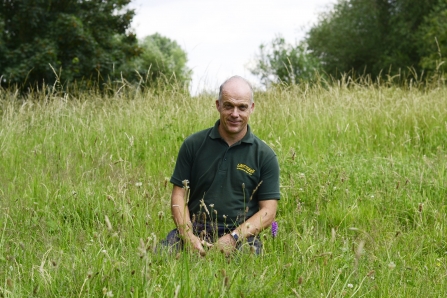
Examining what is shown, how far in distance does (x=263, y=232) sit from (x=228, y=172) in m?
0.70

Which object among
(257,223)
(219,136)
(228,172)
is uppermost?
(219,136)

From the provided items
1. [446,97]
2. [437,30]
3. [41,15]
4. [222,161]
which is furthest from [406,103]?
[437,30]

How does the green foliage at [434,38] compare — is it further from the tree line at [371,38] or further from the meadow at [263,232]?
the meadow at [263,232]

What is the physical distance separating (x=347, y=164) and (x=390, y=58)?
28.7 metres

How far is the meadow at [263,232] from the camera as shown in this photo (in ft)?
9.20

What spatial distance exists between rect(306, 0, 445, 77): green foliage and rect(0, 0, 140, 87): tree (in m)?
18.0

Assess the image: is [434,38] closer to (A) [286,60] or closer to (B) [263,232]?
(A) [286,60]

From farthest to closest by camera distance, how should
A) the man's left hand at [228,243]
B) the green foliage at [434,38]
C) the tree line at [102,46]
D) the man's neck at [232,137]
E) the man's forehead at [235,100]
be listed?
the green foliage at [434,38], the tree line at [102,46], the man's neck at [232,137], the man's forehead at [235,100], the man's left hand at [228,243]

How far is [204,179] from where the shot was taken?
12.2 ft

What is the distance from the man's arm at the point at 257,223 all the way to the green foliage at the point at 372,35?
97.1 feet

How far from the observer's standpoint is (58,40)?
1809 centimetres

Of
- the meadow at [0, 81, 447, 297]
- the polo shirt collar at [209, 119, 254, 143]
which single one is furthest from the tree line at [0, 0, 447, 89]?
the polo shirt collar at [209, 119, 254, 143]

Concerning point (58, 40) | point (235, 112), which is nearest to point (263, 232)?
point (235, 112)

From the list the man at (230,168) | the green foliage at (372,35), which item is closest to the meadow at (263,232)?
the man at (230,168)
